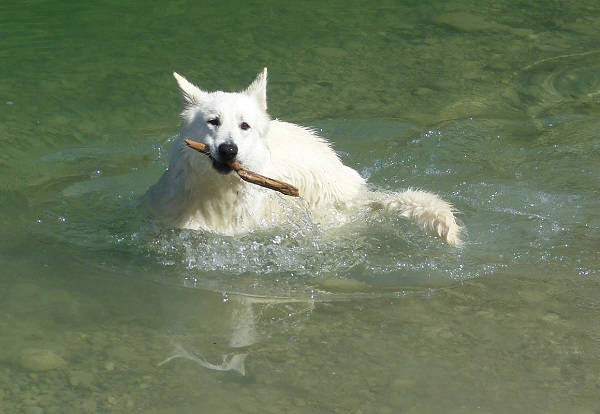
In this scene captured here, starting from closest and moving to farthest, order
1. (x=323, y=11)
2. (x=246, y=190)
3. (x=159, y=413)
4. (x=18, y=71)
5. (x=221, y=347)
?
(x=159, y=413), (x=221, y=347), (x=246, y=190), (x=18, y=71), (x=323, y=11)

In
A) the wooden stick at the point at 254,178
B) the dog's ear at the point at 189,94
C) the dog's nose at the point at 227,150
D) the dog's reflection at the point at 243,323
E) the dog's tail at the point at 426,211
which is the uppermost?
the dog's ear at the point at 189,94

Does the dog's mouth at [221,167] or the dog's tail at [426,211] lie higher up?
the dog's mouth at [221,167]

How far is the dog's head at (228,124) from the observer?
5926mm

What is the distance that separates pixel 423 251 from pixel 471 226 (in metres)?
0.64

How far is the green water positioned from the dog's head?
0.78m

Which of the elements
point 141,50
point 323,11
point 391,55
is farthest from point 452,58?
point 141,50

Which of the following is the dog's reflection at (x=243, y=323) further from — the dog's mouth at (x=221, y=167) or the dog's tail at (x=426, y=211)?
the dog's tail at (x=426, y=211)

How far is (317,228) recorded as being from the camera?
23.3 ft

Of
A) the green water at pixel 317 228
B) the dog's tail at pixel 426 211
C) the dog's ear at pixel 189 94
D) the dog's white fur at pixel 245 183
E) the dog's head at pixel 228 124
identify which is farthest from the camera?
the dog's tail at pixel 426 211

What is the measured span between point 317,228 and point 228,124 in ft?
4.70

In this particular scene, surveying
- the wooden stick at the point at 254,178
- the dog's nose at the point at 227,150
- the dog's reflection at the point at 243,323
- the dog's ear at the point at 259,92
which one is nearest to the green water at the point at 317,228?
the dog's reflection at the point at 243,323

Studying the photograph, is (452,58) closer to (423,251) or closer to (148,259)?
(423,251)

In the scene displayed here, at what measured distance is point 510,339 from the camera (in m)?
5.48

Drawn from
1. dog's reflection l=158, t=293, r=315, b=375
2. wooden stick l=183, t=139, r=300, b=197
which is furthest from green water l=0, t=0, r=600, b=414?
wooden stick l=183, t=139, r=300, b=197
